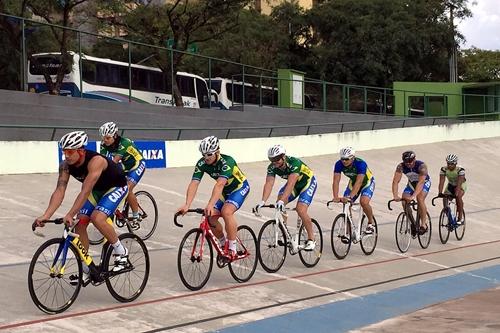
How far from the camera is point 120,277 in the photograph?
7.21 metres

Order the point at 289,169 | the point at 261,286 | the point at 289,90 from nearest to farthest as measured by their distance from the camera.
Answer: the point at 261,286 < the point at 289,169 < the point at 289,90

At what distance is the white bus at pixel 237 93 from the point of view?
27.2 m

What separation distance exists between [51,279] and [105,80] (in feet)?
59.9

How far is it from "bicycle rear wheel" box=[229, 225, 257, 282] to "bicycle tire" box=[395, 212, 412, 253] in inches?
163

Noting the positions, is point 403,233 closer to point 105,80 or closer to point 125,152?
point 125,152

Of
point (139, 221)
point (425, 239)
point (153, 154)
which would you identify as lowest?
point (425, 239)

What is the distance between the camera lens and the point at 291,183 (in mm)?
9195

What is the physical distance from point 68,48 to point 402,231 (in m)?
12.8

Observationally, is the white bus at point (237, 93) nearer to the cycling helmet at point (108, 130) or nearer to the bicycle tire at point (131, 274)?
the cycling helmet at point (108, 130)

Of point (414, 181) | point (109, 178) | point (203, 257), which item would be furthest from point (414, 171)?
point (109, 178)

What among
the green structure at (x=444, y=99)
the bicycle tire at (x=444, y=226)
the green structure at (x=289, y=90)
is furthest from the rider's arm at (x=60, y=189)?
the green structure at (x=444, y=99)

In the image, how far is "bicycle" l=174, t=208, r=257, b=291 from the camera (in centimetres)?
770

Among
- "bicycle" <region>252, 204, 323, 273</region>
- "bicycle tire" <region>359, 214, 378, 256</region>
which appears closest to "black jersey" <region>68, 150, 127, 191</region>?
"bicycle" <region>252, 204, 323, 273</region>

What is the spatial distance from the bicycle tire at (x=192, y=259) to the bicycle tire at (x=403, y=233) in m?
5.10
